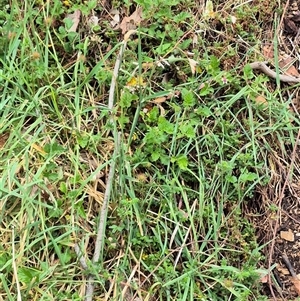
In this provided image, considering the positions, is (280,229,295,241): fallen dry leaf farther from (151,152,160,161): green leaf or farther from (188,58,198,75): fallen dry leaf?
(188,58,198,75): fallen dry leaf

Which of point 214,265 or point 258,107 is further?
point 258,107

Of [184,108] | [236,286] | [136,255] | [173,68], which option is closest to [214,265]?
[236,286]

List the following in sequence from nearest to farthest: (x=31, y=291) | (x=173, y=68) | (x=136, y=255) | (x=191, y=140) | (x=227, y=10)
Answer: (x=31, y=291) → (x=136, y=255) → (x=191, y=140) → (x=173, y=68) → (x=227, y=10)

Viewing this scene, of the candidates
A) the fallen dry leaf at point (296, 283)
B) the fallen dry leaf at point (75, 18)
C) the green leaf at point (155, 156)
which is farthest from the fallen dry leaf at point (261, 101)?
the fallen dry leaf at point (75, 18)

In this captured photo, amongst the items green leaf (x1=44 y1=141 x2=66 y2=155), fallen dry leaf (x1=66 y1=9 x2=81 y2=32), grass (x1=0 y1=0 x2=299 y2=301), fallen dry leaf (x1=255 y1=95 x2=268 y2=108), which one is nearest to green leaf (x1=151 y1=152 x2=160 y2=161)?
grass (x1=0 y1=0 x2=299 y2=301)

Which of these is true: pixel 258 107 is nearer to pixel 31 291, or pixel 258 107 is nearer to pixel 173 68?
pixel 173 68

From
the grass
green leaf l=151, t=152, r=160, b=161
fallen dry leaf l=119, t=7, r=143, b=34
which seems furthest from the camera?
fallen dry leaf l=119, t=7, r=143, b=34

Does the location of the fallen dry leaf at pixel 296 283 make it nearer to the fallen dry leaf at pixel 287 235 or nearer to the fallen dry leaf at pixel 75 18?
the fallen dry leaf at pixel 287 235
